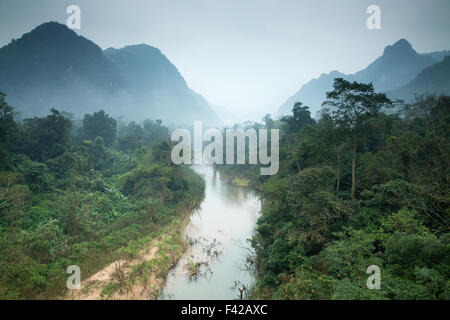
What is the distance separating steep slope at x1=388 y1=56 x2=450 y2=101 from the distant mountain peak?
66.7 meters

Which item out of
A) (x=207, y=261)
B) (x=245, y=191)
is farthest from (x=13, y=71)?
(x=207, y=261)

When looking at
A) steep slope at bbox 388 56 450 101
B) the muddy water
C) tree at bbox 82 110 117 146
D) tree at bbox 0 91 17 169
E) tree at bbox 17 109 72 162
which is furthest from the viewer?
steep slope at bbox 388 56 450 101

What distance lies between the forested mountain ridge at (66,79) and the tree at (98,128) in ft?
117

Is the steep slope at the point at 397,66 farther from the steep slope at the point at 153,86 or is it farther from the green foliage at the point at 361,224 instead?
the steep slope at the point at 153,86

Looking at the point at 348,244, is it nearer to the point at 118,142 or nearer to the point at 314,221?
the point at 314,221

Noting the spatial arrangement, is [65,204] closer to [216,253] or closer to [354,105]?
[216,253]

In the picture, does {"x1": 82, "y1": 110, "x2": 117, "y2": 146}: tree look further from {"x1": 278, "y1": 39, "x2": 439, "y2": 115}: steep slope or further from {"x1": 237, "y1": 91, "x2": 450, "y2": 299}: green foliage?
{"x1": 278, "y1": 39, "x2": 439, "y2": 115}: steep slope

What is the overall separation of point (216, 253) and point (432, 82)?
61.5 m

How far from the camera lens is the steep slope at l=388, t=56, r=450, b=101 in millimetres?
43250

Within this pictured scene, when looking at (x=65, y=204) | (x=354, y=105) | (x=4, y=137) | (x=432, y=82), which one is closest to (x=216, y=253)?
(x=65, y=204)

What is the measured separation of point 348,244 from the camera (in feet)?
26.3

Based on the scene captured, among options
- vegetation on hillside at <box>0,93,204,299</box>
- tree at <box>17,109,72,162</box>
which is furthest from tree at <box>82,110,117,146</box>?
tree at <box>17,109,72,162</box>
